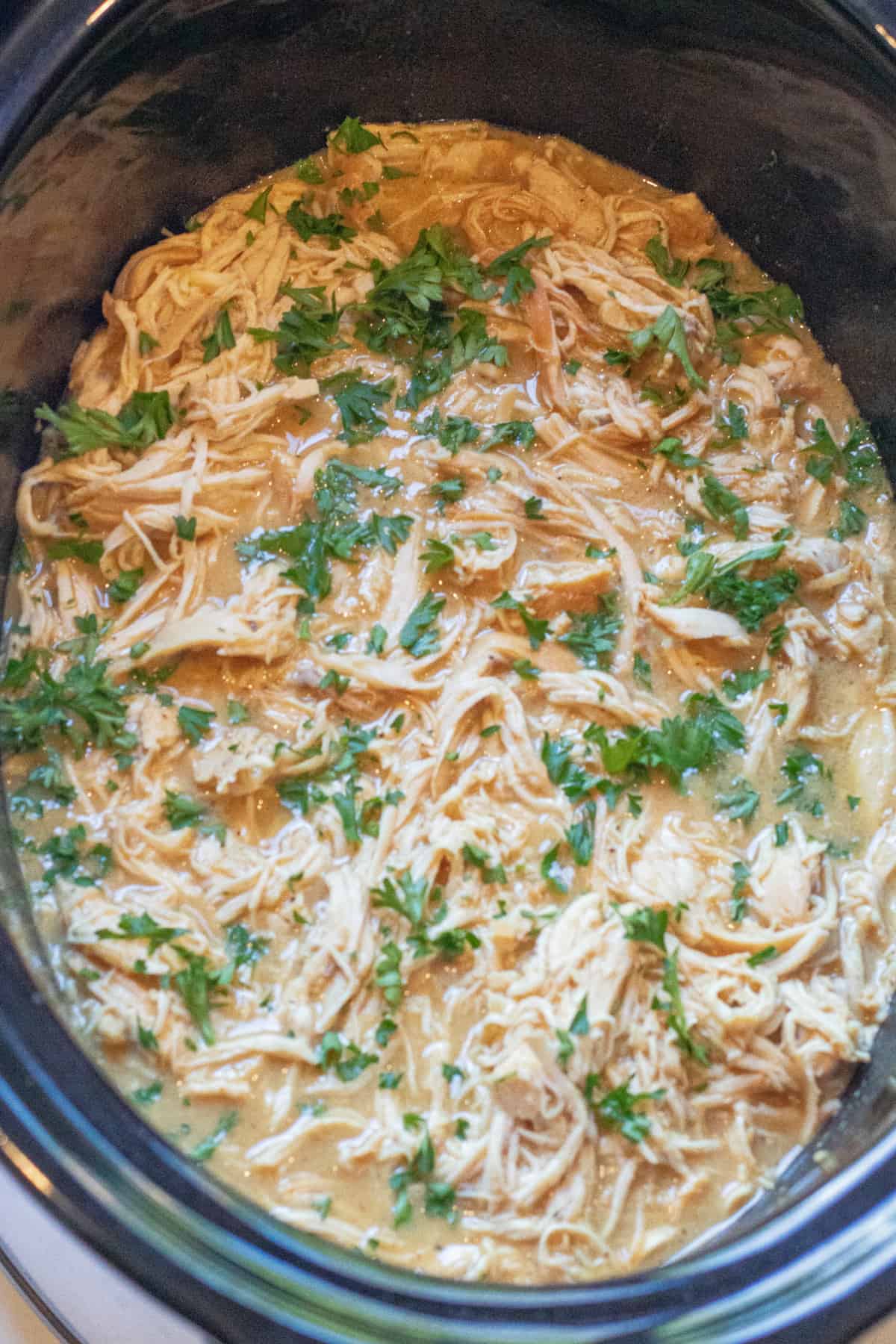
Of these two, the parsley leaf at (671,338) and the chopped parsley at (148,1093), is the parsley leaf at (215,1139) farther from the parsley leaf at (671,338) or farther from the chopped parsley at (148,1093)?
the parsley leaf at (671,338)

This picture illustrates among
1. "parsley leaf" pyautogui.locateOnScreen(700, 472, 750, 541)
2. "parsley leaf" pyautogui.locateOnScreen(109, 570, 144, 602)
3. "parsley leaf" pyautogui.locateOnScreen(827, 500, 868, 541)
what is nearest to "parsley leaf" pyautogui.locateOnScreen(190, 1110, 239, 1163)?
"parsley leaf" pyautogui.locateOnScreen(109, 570, 144, 602)

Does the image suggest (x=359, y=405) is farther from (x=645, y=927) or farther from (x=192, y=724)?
(x=645, y=927)

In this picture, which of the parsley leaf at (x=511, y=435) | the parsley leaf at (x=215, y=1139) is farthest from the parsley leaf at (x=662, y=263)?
the parsley leaf at (x=215, y=1139)

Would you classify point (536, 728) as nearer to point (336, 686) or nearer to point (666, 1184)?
point (336, 686)

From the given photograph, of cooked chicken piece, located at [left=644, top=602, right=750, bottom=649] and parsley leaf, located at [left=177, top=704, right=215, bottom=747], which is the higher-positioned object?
cooked chicken piece, located at [left=644, top=602, right=750, bottom=649]

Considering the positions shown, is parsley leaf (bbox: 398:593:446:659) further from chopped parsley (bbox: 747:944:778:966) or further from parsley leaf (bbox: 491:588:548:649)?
chopped parsley (bbox: 747:944:778:966)

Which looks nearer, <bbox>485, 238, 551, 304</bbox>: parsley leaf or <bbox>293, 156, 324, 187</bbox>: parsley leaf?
<bbox>485, 238, 551, 304</bbox>: parsley leaf

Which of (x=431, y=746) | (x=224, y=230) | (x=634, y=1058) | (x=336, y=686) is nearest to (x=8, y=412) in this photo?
(x=224, y=230)
